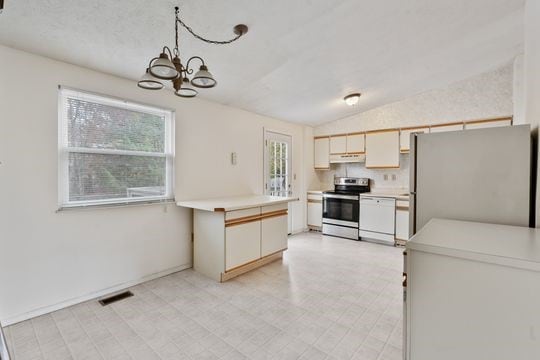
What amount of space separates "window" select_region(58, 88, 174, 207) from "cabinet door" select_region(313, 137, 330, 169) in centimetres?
346

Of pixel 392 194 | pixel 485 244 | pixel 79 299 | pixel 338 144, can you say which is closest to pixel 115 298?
pixel 79 299

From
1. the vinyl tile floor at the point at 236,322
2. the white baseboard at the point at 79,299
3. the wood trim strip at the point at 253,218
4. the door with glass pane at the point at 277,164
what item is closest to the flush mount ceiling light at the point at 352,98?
the door with glass pane at the point at 277,164

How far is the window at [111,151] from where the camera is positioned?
2510mm

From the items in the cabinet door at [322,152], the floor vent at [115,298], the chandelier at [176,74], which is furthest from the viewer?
the cabinet door at [322,152]

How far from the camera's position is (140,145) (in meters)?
3.04

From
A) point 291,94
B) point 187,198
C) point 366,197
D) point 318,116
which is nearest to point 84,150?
point 187,198

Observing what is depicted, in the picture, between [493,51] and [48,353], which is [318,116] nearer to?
[493,51]

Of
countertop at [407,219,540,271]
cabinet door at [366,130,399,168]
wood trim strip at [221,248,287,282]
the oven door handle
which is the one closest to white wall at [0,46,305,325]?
wood trim strip at [221,248,287,282]

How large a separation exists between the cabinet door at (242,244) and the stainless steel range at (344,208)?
7.40 ft

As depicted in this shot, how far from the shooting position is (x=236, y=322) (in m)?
2.28

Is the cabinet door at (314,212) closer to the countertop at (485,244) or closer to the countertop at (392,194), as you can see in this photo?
the countertop at (392,194)

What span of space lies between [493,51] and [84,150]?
5.07 metres

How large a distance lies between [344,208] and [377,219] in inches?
25.3

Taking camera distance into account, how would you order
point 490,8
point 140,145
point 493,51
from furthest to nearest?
point 493,51 < point 140,145 < point 490,8
